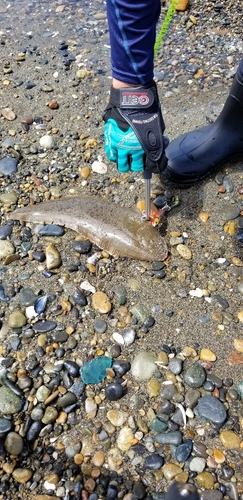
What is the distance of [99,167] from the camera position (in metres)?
3.80

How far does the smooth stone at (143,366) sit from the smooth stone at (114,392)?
13 centimetres

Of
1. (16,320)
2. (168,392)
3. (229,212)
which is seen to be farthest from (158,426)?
(229,212)

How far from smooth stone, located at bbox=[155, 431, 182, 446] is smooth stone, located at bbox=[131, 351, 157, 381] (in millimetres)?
331

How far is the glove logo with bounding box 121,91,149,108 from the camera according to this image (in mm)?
2570

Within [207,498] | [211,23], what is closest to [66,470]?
[207,498]

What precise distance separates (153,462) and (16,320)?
3.88 feet

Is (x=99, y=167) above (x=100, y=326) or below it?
above

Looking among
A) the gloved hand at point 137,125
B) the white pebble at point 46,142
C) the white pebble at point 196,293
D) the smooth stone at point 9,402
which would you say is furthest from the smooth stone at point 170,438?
the white pebble at point 46,142

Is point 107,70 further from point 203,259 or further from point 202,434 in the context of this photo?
point 202,434

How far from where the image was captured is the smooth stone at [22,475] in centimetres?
234

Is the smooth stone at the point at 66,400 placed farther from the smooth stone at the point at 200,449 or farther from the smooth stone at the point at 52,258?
the smooth stone at the point at 52,258

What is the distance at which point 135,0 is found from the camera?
7.18ft

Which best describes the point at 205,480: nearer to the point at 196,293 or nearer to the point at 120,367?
the point at 120,367

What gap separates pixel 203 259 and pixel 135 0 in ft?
5.57
